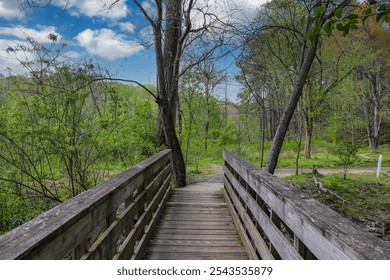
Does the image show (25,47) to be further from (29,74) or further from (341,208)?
(341,208)

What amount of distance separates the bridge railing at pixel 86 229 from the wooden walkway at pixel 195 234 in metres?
0.32

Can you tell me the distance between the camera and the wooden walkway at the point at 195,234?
304 centimetres

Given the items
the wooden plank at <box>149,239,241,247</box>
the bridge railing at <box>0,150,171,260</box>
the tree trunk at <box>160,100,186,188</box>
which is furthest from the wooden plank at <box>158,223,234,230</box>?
the tree trunk at <box>160,100,186,188</box>

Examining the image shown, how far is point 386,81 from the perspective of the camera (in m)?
23.6

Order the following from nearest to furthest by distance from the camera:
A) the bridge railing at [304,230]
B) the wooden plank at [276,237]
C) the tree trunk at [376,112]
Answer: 1. the bridge railing at [304,230]
2. the wooden plank at [276,237]
3. the tree trunk at [376,112]

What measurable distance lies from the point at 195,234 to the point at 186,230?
199 mm

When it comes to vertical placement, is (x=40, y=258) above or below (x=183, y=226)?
above

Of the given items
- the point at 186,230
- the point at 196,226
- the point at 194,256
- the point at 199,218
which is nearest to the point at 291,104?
the point at 199,218

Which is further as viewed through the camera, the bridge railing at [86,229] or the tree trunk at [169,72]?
the tree trunk at [169,72]

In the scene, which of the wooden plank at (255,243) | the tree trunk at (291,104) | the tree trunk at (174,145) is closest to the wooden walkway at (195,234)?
the wooden plank at (255,243)

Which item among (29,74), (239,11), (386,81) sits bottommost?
(29,74)

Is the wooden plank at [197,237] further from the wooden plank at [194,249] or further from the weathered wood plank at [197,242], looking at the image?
the wooden plank at [194,249]
